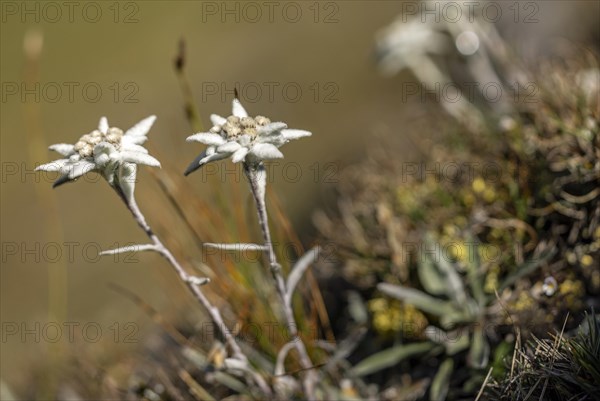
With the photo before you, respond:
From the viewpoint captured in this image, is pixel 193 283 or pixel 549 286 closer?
pixel 193 283

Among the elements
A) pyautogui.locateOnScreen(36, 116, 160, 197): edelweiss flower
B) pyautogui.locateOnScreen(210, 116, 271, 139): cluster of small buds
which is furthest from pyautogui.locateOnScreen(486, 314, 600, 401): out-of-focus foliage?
pyautogui.locateOnScreen(36, 116, 160, 197): edelweiss flower

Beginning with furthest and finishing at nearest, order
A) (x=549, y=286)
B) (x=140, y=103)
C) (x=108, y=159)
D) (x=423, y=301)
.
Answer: (x=140, y=103), (x=423, y=301), (x=549, y=286), (x=108, y=159)

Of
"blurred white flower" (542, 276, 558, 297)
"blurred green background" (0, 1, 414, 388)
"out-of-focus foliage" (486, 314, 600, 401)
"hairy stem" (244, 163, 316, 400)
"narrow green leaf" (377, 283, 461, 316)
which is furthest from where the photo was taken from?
"blurred green background" (0, 1, 414, 388)

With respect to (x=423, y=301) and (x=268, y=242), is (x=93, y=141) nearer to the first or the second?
(x=268, y=242)


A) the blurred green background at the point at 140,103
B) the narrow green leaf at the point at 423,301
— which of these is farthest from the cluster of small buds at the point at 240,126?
the blurred green background at the point at 140,103

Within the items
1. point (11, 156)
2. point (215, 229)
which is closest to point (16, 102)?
point (11, 156)

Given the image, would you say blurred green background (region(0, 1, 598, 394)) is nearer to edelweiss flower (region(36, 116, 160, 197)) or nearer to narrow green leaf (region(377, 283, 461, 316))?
narrow green leaf (region(377, 283, 461, 316))

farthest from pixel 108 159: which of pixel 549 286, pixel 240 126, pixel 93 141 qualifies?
pixel 549 286
